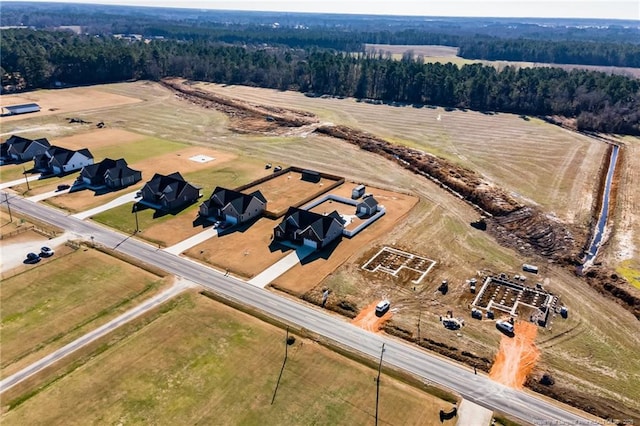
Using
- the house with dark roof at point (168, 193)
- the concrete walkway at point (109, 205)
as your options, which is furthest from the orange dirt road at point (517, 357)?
the concrete walkway at point (109, 205)

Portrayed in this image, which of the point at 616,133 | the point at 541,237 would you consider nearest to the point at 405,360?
the point at 541,237

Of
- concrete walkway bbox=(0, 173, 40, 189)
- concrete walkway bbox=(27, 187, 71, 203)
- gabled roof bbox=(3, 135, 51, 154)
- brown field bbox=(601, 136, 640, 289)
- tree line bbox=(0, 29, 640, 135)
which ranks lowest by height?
concrete walkway bbox=(0, 173, 40, 189)

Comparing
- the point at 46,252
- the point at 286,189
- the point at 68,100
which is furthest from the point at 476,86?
the point at 46,252

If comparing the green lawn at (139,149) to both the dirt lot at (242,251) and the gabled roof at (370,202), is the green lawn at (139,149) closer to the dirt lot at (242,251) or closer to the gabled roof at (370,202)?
the dirt lot at (242,251)

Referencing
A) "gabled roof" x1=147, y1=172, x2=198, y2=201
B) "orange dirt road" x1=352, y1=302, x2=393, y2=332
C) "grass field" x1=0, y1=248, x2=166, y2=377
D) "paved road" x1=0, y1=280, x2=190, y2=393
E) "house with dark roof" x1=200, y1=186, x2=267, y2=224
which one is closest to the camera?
"paved road" x1=0, y1=280, x2=190, y2=393

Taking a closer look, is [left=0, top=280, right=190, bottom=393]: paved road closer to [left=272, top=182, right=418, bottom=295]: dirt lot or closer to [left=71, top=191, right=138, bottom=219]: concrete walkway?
[left=272, top=182, right=418, bottom=295]: dirt lot

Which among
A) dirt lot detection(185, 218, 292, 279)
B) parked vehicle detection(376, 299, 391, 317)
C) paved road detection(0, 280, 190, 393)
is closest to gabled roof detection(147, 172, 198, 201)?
dirt lot detection(185, 218, 292, 279)
